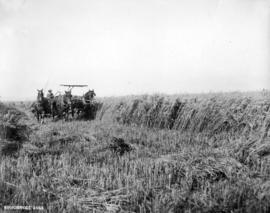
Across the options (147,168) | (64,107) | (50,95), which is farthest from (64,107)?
(147,168)

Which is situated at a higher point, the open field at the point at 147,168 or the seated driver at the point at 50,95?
the seated driver at the point at 50,95

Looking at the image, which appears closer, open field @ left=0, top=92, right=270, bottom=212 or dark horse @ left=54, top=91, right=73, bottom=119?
open field @ left=0, top=92, right=270, bottom=212

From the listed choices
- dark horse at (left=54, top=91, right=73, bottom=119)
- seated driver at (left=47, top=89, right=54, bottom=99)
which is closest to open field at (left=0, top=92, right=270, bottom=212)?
dark horse at (left=54, top=91, right=73, bottom=119)

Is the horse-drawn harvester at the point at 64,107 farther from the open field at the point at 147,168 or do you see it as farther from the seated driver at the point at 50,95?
the open field at the point at 147,168

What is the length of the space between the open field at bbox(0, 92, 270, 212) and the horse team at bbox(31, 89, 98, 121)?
7331 millimetres

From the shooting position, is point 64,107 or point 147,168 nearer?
point 147,168

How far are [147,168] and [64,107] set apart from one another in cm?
1154

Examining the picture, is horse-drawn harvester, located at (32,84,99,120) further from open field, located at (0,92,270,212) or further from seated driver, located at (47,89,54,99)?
open field, located at (0,92,270,212)

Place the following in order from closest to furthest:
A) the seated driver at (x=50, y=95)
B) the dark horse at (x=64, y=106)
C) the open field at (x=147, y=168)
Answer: the open field at (x=147, y=168) → the dark horse at (x=64, y=106) → the seated driver at (x=50, y=95)

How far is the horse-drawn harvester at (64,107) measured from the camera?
1566 centimetres

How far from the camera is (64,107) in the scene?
615 inches

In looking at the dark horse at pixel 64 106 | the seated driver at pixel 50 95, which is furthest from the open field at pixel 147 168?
the seated driver at pixel 50 95

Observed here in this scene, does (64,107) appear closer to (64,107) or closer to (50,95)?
(64,107)

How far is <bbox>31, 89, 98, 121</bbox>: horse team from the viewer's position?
15.7 metres
